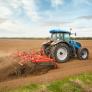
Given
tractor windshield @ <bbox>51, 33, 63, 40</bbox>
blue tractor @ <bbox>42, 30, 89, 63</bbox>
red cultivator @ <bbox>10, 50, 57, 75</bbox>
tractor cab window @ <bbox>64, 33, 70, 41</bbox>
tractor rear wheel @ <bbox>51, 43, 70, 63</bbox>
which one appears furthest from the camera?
tractor cab window @ <bbox>64, 33, 70, 41</bbox>

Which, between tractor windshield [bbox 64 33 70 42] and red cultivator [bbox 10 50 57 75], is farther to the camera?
tractor windshield [bbox 64 33 70 42]

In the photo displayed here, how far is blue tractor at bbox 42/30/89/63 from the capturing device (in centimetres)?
1677

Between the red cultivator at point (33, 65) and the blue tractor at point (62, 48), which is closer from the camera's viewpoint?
the red cultivator at point (33, 65)

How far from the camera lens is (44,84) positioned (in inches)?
420

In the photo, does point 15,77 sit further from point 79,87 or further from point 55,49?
point 55,49

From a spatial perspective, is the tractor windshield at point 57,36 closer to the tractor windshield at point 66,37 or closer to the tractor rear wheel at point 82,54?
the tractor windshield at point 66,37

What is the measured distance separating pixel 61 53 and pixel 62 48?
0.32 meters

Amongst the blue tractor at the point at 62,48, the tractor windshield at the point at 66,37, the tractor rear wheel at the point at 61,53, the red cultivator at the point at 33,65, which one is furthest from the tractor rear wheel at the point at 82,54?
the red cultivator at the point at 33,65

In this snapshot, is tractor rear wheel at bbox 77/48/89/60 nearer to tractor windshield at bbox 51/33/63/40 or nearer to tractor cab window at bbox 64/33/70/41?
tractor cab window at bbox 64/33/70/41

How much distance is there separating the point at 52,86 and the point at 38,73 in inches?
121

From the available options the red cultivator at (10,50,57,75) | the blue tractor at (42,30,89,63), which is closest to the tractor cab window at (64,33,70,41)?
the blue tractor at (42,30,89,63)

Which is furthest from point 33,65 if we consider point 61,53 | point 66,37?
point 66,37

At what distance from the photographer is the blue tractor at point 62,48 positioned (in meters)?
16.8

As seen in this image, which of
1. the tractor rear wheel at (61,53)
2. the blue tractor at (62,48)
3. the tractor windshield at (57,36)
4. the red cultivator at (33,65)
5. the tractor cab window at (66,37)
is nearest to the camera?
the red cultivator at (33,65)
